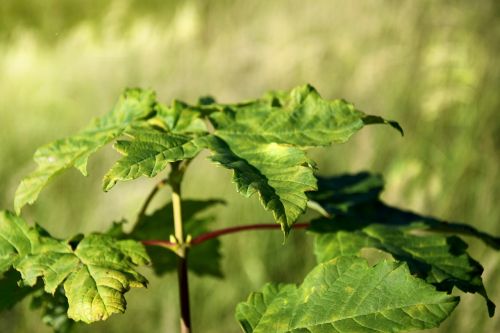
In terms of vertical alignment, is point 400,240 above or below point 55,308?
above

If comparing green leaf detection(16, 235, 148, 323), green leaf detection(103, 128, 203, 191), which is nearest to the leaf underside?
green leaf detection(16, 235, 148, 323)

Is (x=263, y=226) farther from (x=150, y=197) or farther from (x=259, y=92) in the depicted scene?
(x=259, y=92)

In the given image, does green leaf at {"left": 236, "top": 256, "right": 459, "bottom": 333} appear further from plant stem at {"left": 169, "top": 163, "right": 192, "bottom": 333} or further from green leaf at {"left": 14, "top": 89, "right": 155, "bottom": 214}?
green leaf at {"left": 14, "top": 89, "right": 155, "bottom": 214}

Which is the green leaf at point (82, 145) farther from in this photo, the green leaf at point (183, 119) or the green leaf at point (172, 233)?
the green leaf at point (172, 233)

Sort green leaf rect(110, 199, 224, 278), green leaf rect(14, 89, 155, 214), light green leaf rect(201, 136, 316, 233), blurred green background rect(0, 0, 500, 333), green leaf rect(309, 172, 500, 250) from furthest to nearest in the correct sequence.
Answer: blurred green background rect(0, 0, 500, 333), green leaf rect(110, 199, 224, 278), green leaf rect(309, 172, 500, 250), green leaf rect(14, 89, 155, 214), light green leaf rect(201, 136, 316, 233)

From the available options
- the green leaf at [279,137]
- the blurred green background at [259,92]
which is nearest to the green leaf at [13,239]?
the green leaf at [279,137]

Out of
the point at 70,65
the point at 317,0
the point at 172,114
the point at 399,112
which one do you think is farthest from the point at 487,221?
the point at 172,114

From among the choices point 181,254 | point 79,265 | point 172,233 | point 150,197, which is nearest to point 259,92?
point 172,233
